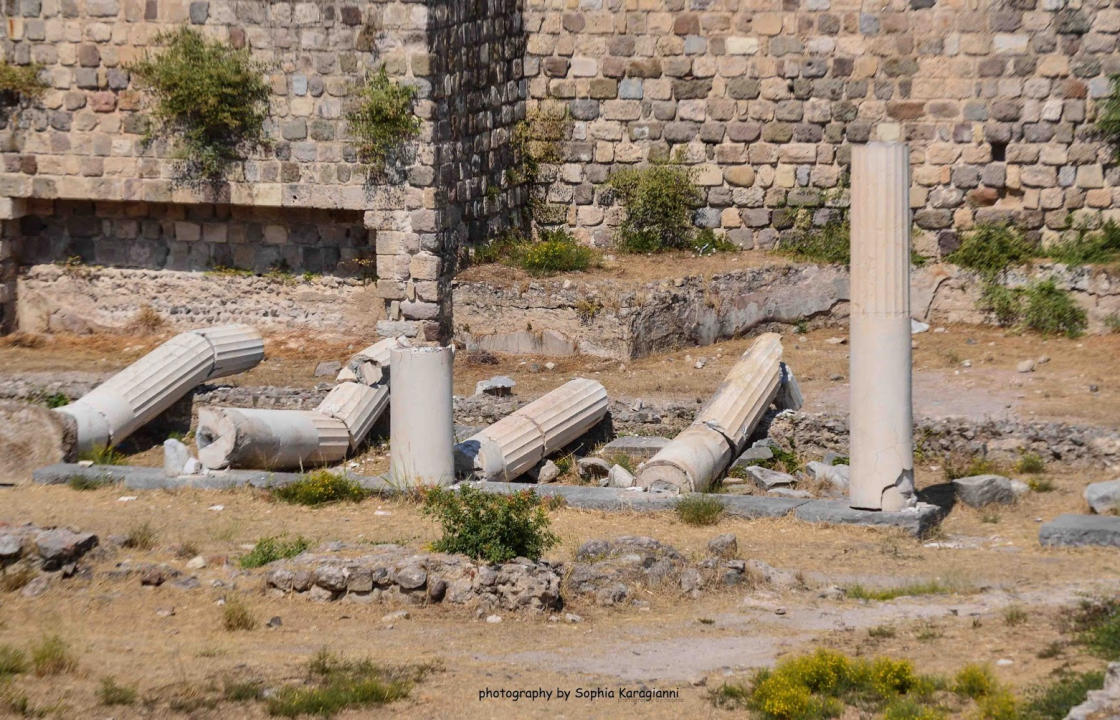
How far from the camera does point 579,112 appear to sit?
777 inches

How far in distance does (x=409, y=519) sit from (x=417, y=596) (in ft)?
7.34

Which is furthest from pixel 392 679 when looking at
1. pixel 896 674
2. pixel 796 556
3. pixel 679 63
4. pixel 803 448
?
pixel 679 63

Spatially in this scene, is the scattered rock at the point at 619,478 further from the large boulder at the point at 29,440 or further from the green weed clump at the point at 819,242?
the green weed clump at the point at 819,242

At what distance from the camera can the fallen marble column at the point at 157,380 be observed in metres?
15.4

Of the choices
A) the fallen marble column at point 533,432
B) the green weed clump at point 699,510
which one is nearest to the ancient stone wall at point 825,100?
the fallen marble column at point 533,432

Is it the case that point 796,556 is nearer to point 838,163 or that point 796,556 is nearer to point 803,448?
point 803,448

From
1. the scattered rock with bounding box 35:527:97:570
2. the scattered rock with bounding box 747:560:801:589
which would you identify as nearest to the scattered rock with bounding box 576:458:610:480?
the scattered rock with bounding box 747:560:801:589

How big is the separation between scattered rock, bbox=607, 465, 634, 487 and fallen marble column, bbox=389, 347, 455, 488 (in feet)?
4.33

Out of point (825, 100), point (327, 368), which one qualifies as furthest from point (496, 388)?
point (825, 100)

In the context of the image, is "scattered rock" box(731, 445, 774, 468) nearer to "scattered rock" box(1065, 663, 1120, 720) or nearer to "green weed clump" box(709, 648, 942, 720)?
"green weed clump" box(709, 648, 942, 720)

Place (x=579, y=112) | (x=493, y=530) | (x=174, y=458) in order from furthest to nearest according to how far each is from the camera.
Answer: (x=579, y=112), (x=174, y=458), (x=493, y=530)

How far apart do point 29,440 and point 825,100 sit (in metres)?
9.23

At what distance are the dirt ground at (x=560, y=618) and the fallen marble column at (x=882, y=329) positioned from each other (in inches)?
20.1

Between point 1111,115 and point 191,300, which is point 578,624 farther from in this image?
point 1111,115
